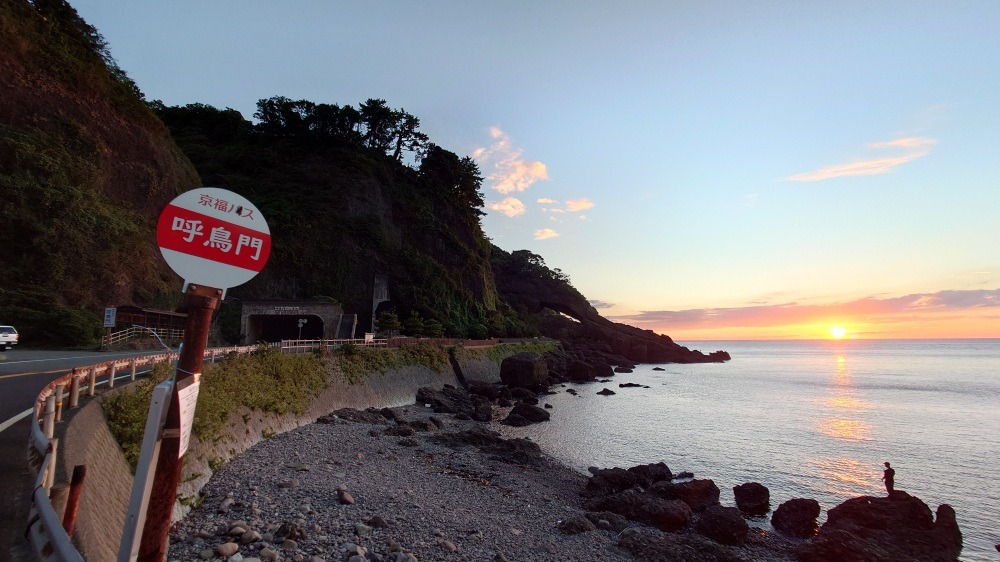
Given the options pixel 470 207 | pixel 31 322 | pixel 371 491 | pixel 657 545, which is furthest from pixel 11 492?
pixel 470 207

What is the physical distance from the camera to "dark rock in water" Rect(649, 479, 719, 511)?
15.3m

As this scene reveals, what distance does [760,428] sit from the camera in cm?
3062

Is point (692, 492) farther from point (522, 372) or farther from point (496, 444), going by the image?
point (522, 372)

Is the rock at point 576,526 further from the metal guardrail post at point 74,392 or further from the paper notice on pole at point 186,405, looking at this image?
the metal guardrail post at point 74,392

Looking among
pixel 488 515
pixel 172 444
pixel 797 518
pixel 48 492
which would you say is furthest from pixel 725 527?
pixel 48 492

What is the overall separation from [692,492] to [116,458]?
51.3 ft

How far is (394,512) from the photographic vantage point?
1111cm

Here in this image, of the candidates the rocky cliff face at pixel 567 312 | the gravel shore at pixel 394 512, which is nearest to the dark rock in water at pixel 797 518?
the gravel shore at pixel 394 512

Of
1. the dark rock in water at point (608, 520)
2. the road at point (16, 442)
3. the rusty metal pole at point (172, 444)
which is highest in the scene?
the rusty metal pole at point (172, 444)

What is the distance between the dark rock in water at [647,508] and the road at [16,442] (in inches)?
518

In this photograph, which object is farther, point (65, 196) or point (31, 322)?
point (65, 196)

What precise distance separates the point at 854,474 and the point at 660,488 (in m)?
11.2

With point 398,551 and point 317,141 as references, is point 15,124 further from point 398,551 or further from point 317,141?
point 398,551

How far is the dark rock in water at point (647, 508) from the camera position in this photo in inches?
529
